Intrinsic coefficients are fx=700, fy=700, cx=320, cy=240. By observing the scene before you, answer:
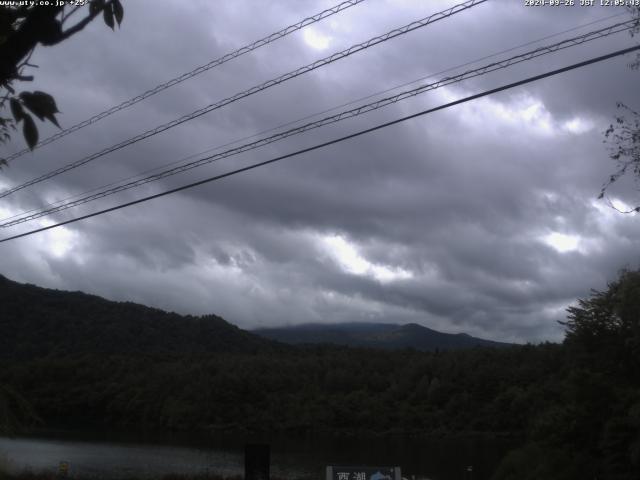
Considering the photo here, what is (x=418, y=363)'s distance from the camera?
82812 millimetres

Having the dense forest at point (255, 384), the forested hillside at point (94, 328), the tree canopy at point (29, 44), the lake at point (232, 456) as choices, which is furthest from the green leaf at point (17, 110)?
the forested hillside at point (94, 328)

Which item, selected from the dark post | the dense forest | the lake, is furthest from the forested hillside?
the dark post

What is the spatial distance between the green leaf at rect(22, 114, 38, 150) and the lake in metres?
25.4

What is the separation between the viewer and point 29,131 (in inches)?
117

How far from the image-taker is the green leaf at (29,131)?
117 inches

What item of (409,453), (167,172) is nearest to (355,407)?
(409,453)

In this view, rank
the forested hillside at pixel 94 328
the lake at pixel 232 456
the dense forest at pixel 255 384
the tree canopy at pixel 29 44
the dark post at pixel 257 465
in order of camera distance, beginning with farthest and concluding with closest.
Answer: the forested hillside at pixel 94 328
the dense forest at pixel 255 384
the lake at pixel 232 456
the dark post at pixel 257 465
the tree canopy at pixel 29 44

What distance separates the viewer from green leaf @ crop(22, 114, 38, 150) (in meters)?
2.98

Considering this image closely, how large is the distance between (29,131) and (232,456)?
47028mm

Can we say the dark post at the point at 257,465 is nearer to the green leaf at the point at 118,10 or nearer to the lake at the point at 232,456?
the green leaf at the point at 118,10

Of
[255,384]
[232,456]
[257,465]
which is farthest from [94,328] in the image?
[257,465]

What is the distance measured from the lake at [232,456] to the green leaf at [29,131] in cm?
2544

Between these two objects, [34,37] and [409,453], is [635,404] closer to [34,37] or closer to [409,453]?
[34,37]

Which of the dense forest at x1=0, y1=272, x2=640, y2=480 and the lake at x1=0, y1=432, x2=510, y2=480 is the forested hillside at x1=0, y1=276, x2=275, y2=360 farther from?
the lake at x1=0, y1=432, x2=510, y2=480
